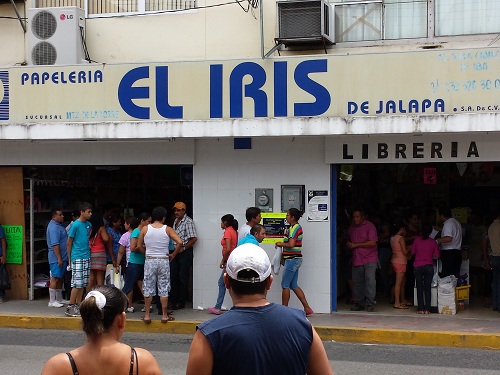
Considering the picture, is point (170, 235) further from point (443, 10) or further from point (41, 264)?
point (443, 10)

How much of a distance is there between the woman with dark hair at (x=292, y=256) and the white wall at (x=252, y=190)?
500mm

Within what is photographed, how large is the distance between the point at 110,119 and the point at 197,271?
286cm

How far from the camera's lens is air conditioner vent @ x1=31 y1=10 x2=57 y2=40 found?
13.2 m

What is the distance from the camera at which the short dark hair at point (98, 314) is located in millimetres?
3654

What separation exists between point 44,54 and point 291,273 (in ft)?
19.0

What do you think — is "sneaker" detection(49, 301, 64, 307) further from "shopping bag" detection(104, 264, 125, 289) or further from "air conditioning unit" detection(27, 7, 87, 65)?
"air conditioning unit" detection(27, 7, 87, 65)

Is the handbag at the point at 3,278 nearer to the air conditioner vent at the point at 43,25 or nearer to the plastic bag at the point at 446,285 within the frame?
the air conditioner vent at the point at 43,25

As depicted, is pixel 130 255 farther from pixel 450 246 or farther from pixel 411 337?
pixel 450 246

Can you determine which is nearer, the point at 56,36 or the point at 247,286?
the point at 247,286

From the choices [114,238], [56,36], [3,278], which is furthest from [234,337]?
[56,36]

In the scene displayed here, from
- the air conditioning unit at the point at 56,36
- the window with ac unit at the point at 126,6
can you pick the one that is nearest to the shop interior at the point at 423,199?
the window with ac unit at the point at 126,6

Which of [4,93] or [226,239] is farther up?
[4,93]

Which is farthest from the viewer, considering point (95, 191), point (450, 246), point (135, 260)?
point (95, 191)

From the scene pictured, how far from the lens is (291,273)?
11.6 m
